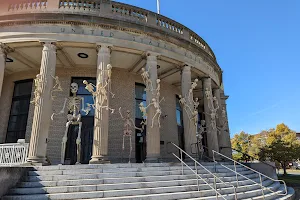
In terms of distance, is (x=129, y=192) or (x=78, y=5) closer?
(x=129, y=192)

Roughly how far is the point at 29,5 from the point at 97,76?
5446 millimetres

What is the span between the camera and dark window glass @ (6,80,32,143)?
45.0ft

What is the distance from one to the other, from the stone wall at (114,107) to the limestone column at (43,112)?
3291mm

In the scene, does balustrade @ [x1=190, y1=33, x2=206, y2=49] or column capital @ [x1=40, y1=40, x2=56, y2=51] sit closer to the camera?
column capital @ [x1=40, y1=40, x2=56, y2=51]

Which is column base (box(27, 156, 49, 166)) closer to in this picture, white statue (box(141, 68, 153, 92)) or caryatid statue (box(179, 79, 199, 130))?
white statue (box(141, 68, 153, 92))

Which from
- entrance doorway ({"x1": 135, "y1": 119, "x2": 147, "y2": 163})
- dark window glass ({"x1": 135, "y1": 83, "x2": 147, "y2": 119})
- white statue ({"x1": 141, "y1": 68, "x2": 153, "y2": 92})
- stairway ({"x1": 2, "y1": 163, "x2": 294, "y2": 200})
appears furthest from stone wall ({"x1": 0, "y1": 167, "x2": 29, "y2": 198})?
dark window glass ({"x1": 135, "y1": 83, "x2": 147, "y2": 119})

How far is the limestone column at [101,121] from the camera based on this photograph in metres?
9.59

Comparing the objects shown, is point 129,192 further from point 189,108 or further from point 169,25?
point 169,25

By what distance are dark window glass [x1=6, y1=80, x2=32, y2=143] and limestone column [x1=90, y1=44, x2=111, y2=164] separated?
251 inches

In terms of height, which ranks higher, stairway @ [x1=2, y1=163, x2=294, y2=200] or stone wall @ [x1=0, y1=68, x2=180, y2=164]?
stone wall @ [x1=0, y1=68, x2=180, y2=164]

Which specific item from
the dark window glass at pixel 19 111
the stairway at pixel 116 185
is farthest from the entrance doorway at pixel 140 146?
the dark window glass at pixel 19 111

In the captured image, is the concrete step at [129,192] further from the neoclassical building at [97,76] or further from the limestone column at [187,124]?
the limestone column at [187,124]

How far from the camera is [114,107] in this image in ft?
46.5

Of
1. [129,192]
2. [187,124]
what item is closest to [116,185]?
[129,192]
